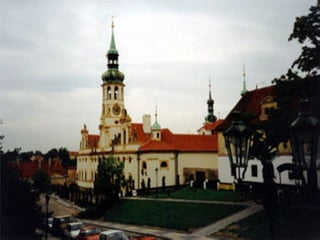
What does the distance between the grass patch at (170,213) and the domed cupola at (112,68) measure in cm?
2376

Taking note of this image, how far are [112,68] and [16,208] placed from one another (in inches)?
1533

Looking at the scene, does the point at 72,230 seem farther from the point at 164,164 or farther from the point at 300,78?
the point at 164,164

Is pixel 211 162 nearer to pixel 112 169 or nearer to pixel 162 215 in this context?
pixel 112 169

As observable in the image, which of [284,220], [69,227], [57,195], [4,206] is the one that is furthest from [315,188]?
[57,195]

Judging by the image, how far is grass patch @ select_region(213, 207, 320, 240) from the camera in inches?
613

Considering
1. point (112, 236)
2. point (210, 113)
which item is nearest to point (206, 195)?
point (112, 236)

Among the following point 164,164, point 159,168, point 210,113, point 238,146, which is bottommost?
point 159,168

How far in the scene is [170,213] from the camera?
24.5m

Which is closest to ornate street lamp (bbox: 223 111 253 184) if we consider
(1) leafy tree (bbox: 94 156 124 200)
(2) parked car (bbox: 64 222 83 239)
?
(2) parked car (bbox: 64 222 83 239)

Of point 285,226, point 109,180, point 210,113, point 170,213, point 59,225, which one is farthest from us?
point 210,113

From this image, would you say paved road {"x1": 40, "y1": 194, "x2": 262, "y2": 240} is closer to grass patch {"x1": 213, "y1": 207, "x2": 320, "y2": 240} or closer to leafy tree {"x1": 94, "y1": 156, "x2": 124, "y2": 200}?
grass patch {"x1": 213, "y1": 207, "x2": 320, "y2": 240}

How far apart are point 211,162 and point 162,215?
1637 cm

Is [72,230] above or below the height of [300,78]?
below

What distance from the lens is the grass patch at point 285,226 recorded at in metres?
15.6
